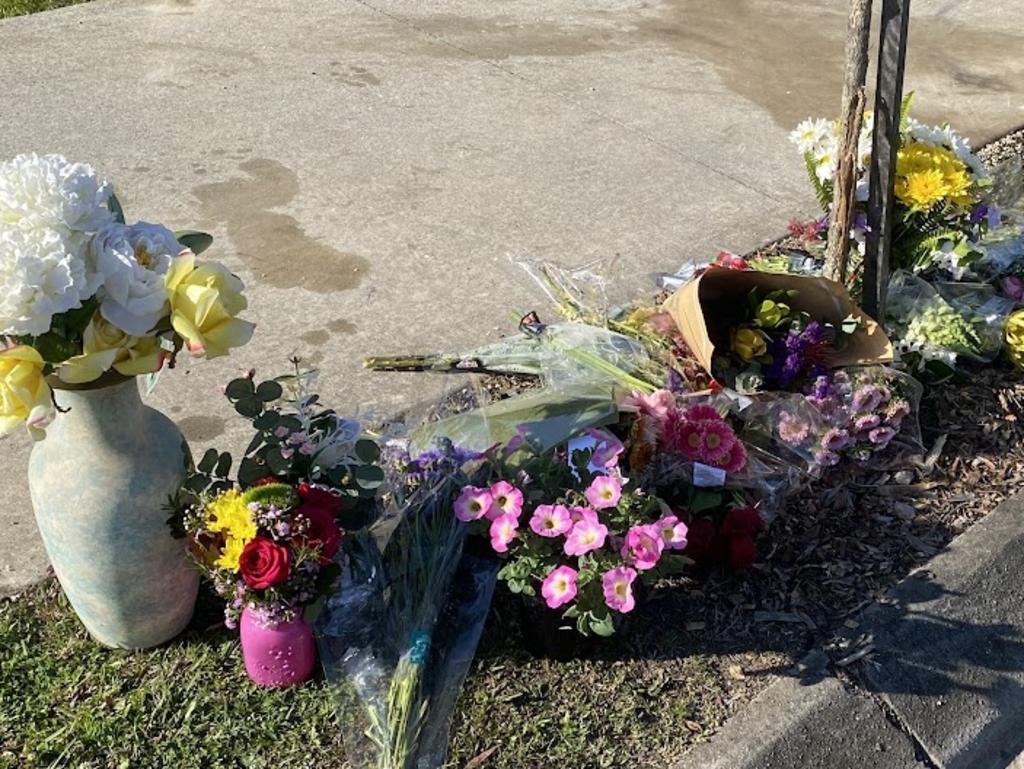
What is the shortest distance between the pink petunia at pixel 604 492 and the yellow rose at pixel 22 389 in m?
1.08

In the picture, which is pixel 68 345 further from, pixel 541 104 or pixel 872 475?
pixel 541 104

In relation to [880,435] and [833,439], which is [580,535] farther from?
[880,435]

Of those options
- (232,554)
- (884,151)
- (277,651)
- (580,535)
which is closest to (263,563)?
(232,554)

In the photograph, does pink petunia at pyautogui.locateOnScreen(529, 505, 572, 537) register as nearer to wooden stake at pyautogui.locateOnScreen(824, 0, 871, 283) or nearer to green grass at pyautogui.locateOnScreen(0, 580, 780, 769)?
green grass at pyautogui.locateOnScreen(0, 580, 780, 769)

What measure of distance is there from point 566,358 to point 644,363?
208 mm

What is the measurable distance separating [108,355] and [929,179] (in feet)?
7.59

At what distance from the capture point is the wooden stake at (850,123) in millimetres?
2921

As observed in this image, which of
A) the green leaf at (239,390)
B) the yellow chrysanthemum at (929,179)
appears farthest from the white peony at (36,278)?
the yellow chrysanthemum at (929,179)

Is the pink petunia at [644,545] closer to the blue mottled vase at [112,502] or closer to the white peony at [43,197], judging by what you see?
the blue mottled vase at [112,502]

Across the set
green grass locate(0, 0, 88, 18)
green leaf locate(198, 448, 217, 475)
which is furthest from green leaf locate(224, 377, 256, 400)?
green grass locate(0, 0, 88, 18)

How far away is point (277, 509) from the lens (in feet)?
7.19

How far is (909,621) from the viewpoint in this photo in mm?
2670

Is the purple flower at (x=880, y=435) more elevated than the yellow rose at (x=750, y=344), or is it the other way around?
the yellow rose at (x=750, y=344)

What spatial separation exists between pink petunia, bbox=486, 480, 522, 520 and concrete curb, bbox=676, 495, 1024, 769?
614mm
